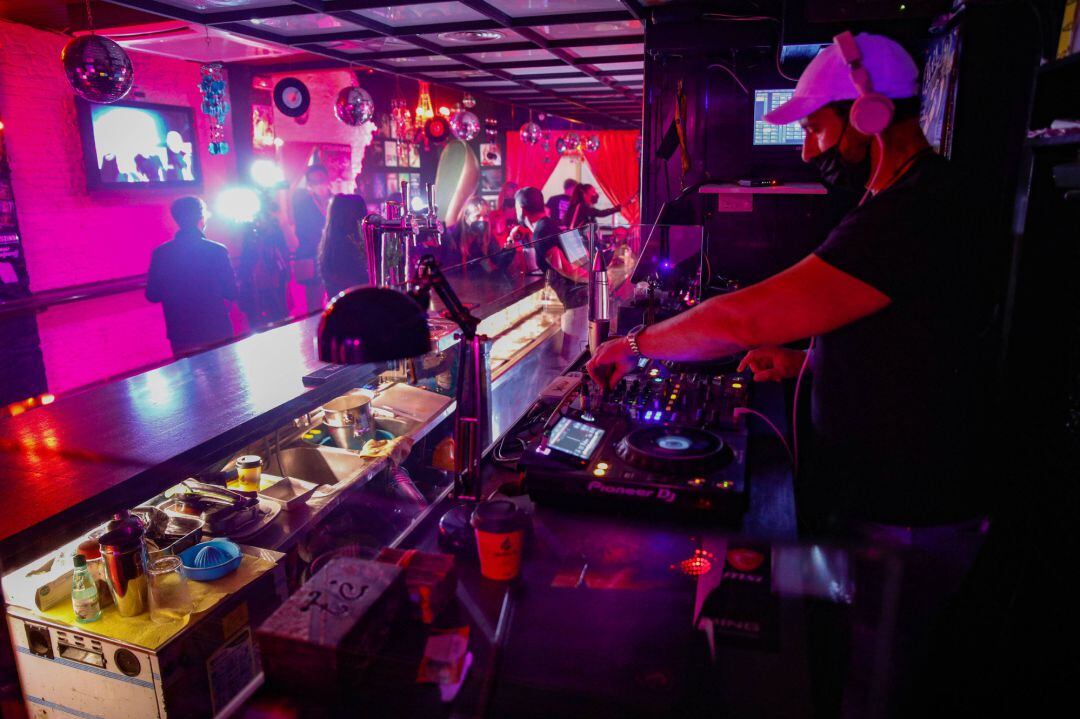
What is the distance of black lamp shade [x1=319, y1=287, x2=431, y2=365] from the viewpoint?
1056 mm

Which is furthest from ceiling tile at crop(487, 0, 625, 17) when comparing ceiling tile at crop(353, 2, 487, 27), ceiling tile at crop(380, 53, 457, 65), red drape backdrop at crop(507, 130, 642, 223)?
red drape backdrop at crop(507, 130, 642, 223)

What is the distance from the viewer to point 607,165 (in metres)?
17.2

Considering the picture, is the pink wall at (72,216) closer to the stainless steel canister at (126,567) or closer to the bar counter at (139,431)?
the bar counter at (139,431)

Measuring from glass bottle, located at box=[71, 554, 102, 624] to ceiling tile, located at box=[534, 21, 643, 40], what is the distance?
13.9 feet

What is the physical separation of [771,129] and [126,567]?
3397 mm

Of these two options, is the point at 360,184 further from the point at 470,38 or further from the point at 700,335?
the point at 700,335

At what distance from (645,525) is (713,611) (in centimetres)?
→ 33

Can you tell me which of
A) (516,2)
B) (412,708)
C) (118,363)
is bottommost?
(118,363)

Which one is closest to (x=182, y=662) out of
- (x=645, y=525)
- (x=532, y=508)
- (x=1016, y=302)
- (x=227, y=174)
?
(x=532, y=508)

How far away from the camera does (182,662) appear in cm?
158

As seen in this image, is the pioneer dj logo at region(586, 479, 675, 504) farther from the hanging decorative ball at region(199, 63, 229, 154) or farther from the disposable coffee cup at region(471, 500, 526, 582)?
the hanging decorative ball at region(199, 63, 229, 154)

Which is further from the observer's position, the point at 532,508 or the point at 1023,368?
the point at 1023,368

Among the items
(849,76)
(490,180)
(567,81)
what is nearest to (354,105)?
(567,81)

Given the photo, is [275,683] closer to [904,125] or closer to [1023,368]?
[904,125]
